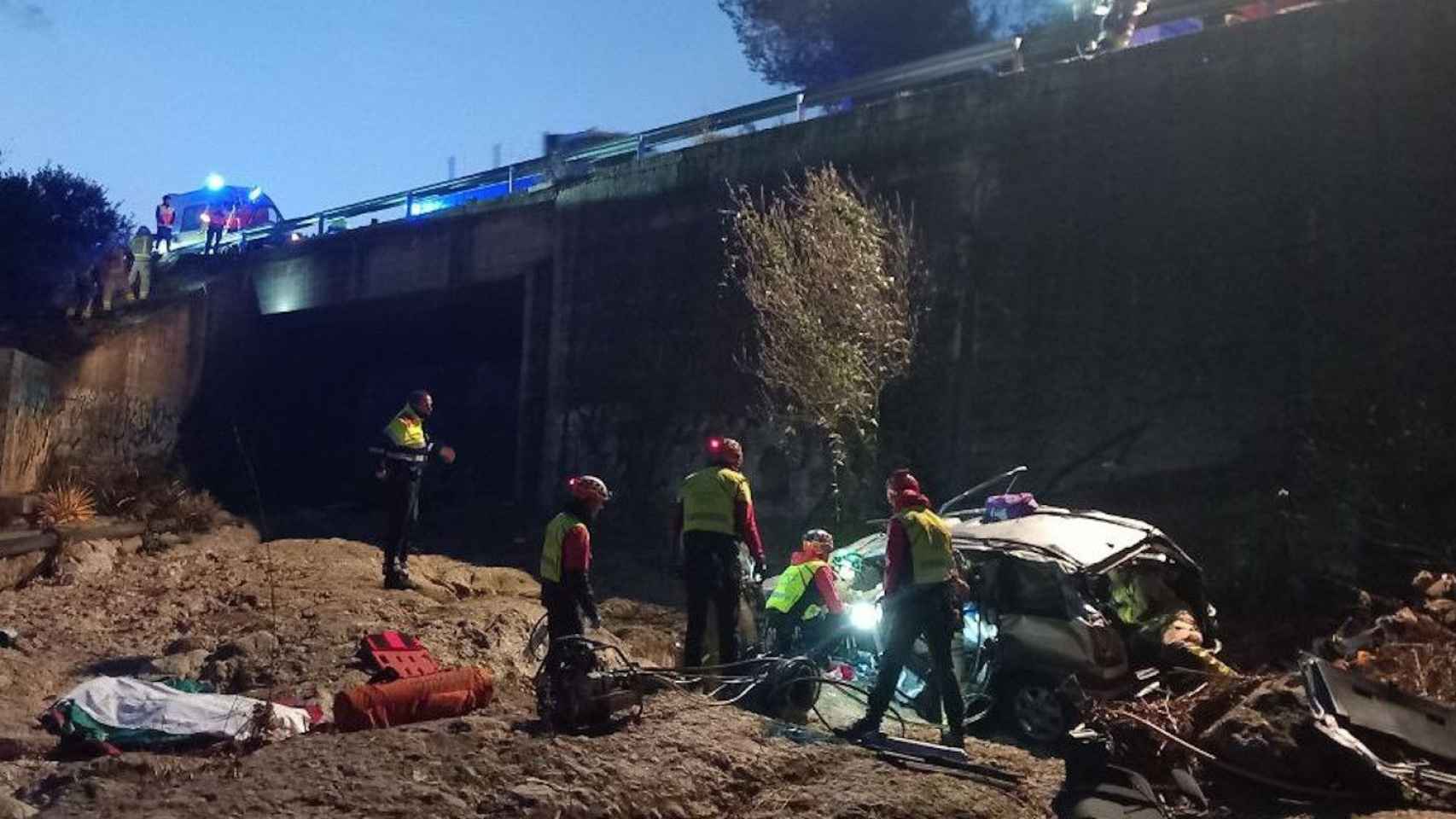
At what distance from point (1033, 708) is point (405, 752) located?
4.37 metres

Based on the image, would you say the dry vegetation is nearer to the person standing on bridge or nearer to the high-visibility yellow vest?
the high-visibility yellow vest

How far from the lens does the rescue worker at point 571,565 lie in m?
7.76

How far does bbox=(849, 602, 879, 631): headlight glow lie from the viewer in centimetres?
906

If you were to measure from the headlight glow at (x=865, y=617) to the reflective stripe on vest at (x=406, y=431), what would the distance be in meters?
4.34

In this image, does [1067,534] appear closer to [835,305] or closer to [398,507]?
[835,305]

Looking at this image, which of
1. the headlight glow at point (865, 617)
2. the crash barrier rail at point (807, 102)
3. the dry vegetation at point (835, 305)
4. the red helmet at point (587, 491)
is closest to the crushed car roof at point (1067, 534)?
the headlight glow at point (865, 617)

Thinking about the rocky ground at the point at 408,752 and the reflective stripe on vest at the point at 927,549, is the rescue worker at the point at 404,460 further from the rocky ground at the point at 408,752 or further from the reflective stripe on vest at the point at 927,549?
the reflective stripe on vest at the point at 927,549

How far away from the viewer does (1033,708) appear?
26.4ft

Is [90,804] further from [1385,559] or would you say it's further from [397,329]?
[397,329]

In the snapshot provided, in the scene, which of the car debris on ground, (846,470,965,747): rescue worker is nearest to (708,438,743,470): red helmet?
(846,470,965,747): rescue worker

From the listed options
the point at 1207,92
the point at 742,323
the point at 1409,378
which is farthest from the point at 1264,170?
the point at 742,323

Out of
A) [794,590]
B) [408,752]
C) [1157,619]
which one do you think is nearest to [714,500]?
[794,590]

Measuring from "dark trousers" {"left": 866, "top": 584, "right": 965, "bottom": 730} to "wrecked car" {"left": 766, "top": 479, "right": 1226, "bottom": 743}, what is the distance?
726mm

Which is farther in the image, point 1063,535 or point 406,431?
point 406,431
